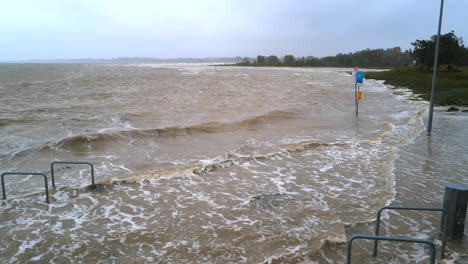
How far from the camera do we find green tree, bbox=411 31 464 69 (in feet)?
175

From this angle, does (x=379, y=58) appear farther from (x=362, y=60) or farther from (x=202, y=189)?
(x=202, y=189)

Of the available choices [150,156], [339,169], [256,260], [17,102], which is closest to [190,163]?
[150,156]

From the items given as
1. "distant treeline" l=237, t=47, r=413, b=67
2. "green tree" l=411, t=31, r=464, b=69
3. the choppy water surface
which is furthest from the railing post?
"distant treeline" l=237, t=47, r=413, b=67

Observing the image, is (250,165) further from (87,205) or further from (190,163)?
(87,205)

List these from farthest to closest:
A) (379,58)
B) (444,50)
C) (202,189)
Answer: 1. (379,58)
2. (444,50)
3. (202,189)

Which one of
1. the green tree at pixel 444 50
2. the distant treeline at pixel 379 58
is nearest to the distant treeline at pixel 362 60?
the distant treeline at pixel 379 58

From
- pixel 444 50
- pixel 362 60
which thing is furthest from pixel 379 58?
pixel 444 50

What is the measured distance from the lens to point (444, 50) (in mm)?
53125

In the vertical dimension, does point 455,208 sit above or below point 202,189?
above

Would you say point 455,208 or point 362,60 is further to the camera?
point 362,60

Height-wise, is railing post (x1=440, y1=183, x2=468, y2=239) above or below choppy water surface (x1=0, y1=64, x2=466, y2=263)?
above

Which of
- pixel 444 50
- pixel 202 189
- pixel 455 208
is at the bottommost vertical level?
pixel 202 189

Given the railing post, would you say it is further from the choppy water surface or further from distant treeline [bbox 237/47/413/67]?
distant treeline [bbox 237/47/413/67]

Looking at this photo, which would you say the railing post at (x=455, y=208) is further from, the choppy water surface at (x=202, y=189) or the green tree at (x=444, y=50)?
the green tree at (x=444, y=50)
